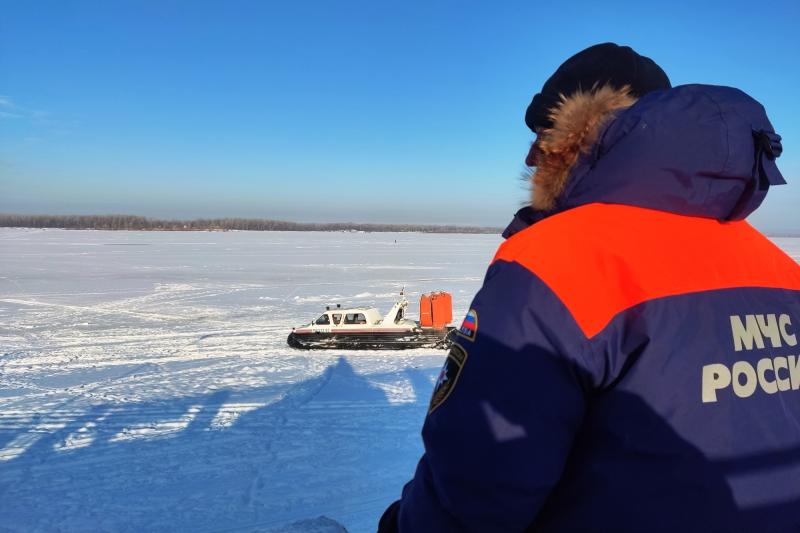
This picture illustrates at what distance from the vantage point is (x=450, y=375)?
1.05 m

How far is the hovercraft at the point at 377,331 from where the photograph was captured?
35.0ft

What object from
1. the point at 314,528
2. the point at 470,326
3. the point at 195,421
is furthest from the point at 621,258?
the point at 195,421

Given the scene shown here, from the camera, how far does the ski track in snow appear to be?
185 inches

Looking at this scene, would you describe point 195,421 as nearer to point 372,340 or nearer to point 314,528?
point 314,528

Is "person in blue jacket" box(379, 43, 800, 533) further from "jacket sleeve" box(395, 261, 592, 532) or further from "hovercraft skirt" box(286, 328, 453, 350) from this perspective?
"hovercraft skirt" box(286, 328, 453, 350)

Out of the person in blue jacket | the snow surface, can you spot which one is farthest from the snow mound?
the person in blue jacket

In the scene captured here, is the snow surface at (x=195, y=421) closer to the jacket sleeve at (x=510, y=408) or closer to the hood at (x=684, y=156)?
the jacket sleeve at (x=510, y=408)

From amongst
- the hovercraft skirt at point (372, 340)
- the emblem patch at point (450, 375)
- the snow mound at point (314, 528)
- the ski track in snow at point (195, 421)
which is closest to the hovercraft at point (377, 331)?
the hovercraft skirt at point (372, 340)

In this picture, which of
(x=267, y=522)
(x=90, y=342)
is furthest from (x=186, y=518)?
(x=90, y=342)

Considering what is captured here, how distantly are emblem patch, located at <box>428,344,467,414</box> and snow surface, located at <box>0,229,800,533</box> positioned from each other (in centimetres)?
253

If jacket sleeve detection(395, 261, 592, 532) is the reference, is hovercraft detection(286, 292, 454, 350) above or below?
below

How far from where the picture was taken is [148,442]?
5988mm

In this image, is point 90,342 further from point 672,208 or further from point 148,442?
point 672,208

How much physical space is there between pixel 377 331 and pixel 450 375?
979 centimetres
